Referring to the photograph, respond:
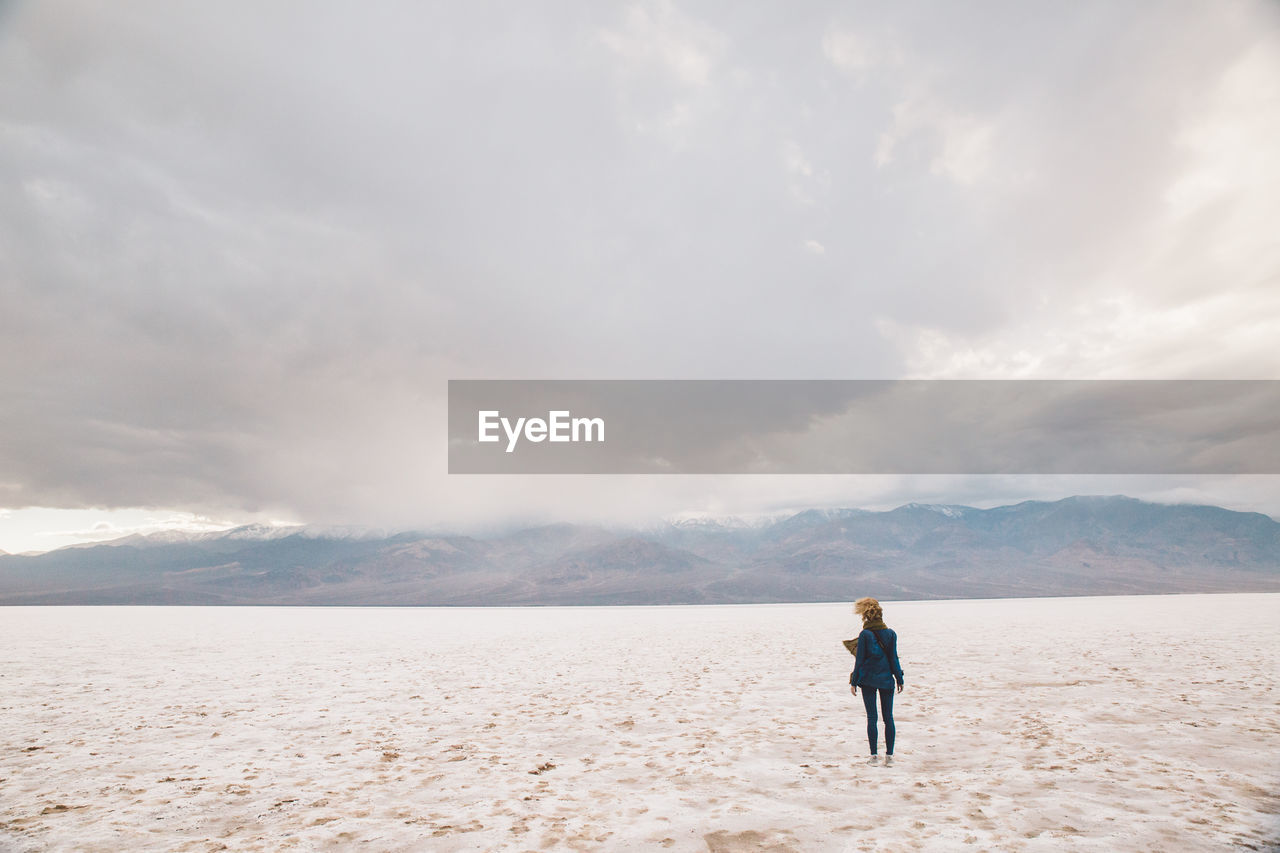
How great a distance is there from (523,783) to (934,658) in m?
19.0

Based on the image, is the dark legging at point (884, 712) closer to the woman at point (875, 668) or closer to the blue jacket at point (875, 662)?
the woman at point (875, 668)

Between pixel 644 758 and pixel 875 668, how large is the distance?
4151 millimetres

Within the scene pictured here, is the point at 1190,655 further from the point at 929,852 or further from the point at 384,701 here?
the point at 384,701

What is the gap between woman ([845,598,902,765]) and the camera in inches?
388

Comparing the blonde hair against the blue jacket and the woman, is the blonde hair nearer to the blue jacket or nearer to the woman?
the woman

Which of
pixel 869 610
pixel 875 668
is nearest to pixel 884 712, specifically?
pixel 875 668

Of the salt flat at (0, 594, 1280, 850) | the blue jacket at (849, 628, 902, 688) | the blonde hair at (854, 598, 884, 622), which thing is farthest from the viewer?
the blonde hair at (854, 598, 884, 622)

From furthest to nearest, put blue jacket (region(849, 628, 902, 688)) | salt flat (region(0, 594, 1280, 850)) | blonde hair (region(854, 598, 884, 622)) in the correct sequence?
1. blonde hair (region(854, 598, 884, 622))
2. blue jacket (region(849, 628, 902, 688))
3. salt flat (region(0, 594, 1280, 850))

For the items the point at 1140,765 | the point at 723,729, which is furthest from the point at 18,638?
the point at 1140,765

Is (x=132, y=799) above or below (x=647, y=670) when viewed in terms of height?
above

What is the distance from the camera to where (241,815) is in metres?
8.04

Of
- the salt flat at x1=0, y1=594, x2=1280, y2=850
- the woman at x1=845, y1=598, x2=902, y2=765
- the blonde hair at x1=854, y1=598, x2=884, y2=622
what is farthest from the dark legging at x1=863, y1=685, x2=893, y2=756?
the blonde hair at x1=854, y1=598, x2=884, y2=622

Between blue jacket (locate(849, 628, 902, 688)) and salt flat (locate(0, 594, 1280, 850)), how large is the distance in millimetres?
1302

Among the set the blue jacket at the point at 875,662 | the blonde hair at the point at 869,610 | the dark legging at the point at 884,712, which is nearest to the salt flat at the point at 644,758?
the dark legging at the point at 884,712
